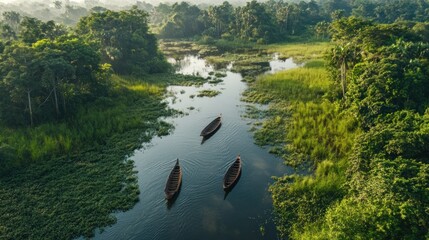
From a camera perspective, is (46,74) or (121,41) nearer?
(46,74)

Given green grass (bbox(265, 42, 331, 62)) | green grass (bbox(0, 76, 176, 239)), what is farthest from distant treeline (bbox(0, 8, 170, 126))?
green grass (bbox(265, 42, 331, 62))

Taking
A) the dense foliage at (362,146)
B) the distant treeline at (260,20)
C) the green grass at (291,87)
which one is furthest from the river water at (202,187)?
the distant treeline at (260,20)

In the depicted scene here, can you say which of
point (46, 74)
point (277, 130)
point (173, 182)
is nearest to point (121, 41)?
point (46, 74)

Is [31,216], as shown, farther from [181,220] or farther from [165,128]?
[165,128]

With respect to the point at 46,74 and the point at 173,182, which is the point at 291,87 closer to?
the point at 173,182

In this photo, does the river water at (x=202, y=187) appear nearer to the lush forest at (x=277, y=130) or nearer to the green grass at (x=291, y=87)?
the lush forest at (x=277, y=130)

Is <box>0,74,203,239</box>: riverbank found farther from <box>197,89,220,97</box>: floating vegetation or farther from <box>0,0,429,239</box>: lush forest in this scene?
<box>197,89,220,97</box>: floating vegetation

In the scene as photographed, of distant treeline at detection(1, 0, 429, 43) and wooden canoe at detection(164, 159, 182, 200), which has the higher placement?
distant treeline at detection(1, 0, 429, 43)

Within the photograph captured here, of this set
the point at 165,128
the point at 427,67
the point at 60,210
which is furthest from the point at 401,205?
the point at 165,128
